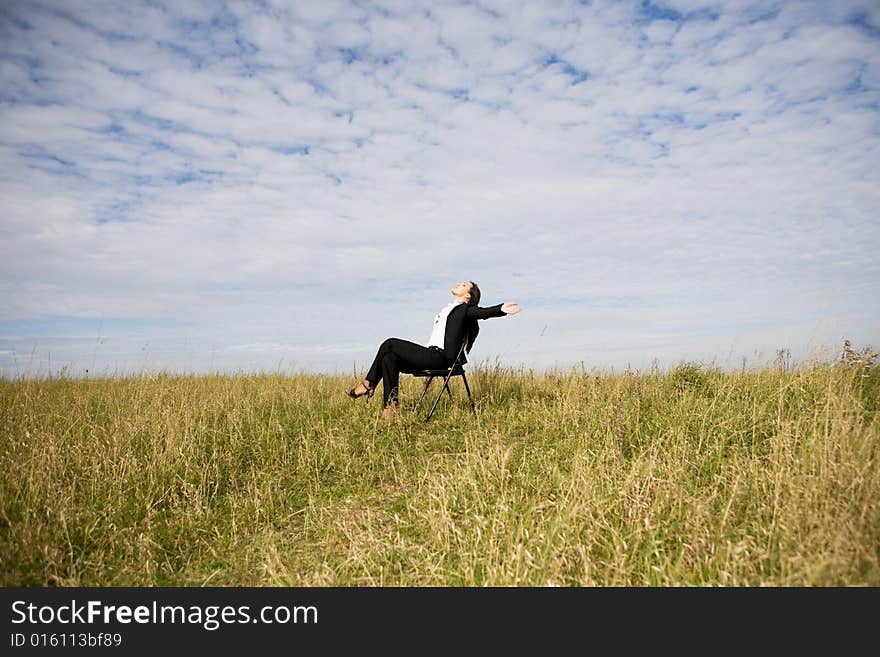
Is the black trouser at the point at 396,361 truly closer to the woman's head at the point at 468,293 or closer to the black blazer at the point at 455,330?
the black blazer at the point at 455,330

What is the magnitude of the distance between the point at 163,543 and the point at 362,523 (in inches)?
57.8

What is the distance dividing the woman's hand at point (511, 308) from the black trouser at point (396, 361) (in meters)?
1.06

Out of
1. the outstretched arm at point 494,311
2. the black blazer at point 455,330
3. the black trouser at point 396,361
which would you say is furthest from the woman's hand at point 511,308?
the black trouser at point 396,361

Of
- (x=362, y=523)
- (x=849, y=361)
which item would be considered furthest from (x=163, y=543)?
(x=849, y=361)

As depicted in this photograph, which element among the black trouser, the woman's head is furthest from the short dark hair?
the black trouser

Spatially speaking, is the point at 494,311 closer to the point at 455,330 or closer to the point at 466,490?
the point at 455,330

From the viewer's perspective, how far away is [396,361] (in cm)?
712

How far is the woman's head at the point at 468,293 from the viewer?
732 cm

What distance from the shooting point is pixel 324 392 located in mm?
8578

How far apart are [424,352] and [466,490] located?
9.35 feet

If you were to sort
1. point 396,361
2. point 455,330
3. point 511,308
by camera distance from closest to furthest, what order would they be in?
1. point 511,308
2. point 455,330
3. point 396,361

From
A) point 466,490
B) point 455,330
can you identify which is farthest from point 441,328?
point 466,490

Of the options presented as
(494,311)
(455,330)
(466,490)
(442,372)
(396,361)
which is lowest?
(466,490)
